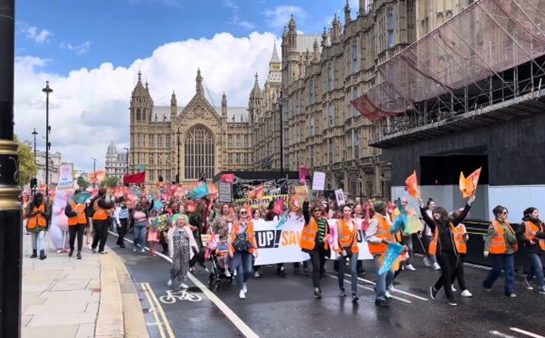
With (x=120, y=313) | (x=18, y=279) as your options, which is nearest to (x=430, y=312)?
(x=120, y=313)

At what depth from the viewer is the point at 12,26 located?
3143 millimetres

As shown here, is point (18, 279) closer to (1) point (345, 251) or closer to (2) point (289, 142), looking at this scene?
(1) point (345, 251)

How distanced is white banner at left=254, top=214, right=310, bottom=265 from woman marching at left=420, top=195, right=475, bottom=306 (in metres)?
4.04

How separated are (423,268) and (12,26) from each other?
12966 millimetres

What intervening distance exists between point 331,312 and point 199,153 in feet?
361

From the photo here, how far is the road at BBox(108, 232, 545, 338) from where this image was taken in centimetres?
736

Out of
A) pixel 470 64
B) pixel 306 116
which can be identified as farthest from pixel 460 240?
pixel 306 116

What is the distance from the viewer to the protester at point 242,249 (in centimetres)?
1024

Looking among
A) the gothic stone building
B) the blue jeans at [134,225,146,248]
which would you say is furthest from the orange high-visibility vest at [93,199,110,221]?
the gothic stone building

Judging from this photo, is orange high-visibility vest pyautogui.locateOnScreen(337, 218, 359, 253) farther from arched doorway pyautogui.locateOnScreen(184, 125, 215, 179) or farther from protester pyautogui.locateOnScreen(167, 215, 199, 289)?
arched doorway pyautogui.locateOnScreen(184, 125, 215, 179)

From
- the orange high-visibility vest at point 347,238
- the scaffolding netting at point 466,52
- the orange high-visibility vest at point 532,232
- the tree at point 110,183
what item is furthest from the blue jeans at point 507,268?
the tree at point 110,183

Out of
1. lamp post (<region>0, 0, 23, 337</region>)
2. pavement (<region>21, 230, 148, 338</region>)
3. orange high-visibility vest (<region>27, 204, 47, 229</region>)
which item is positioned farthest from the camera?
orange high-visibility vest (<region>27, 204, 47, 229</region>)

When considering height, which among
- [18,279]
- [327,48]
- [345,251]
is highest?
[327,48]

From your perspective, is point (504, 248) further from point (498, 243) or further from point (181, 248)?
point (181, 248)
